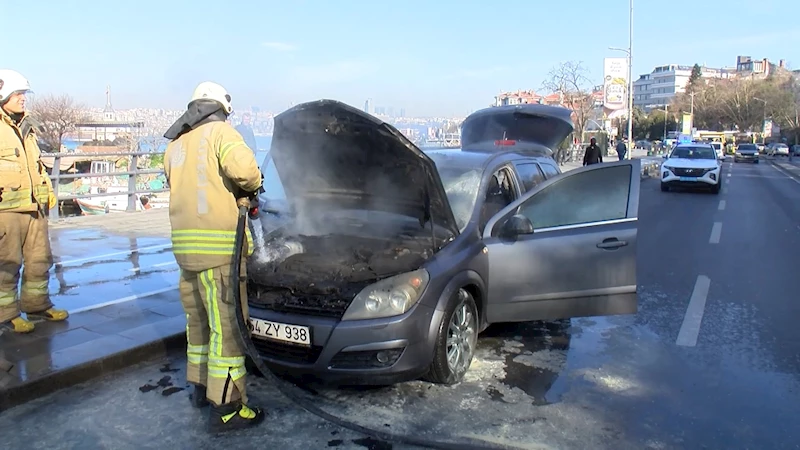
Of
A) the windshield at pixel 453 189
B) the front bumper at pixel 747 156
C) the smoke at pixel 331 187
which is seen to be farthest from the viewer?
the front bumper at pixel 747 156

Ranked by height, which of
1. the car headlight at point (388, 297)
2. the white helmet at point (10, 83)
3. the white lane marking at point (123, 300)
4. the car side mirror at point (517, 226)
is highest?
the white helmet at point (10, 83)

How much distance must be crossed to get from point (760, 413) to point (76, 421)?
4108 millimetres

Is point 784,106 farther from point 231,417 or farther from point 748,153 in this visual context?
point 231,417

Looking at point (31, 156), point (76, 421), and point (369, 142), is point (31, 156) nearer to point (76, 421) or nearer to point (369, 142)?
point (76, 421)

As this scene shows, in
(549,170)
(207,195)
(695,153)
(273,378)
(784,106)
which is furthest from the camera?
(784,106)

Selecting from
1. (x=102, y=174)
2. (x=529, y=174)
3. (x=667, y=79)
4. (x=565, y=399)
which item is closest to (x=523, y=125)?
(x=529, y=174)

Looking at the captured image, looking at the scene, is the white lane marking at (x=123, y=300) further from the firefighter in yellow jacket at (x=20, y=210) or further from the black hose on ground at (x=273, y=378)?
the black hose on ground at (x=273, y=378)

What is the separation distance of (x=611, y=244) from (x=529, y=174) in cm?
127

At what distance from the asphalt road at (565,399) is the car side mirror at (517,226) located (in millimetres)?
984

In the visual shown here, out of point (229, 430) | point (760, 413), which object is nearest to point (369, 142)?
point (229, 430)

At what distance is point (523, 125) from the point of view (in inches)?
331

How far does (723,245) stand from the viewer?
10.0 m

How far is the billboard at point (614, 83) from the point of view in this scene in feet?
103

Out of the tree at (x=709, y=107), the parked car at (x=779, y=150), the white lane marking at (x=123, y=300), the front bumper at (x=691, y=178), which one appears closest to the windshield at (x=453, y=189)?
the white lane marking at (x=123, y=300)
